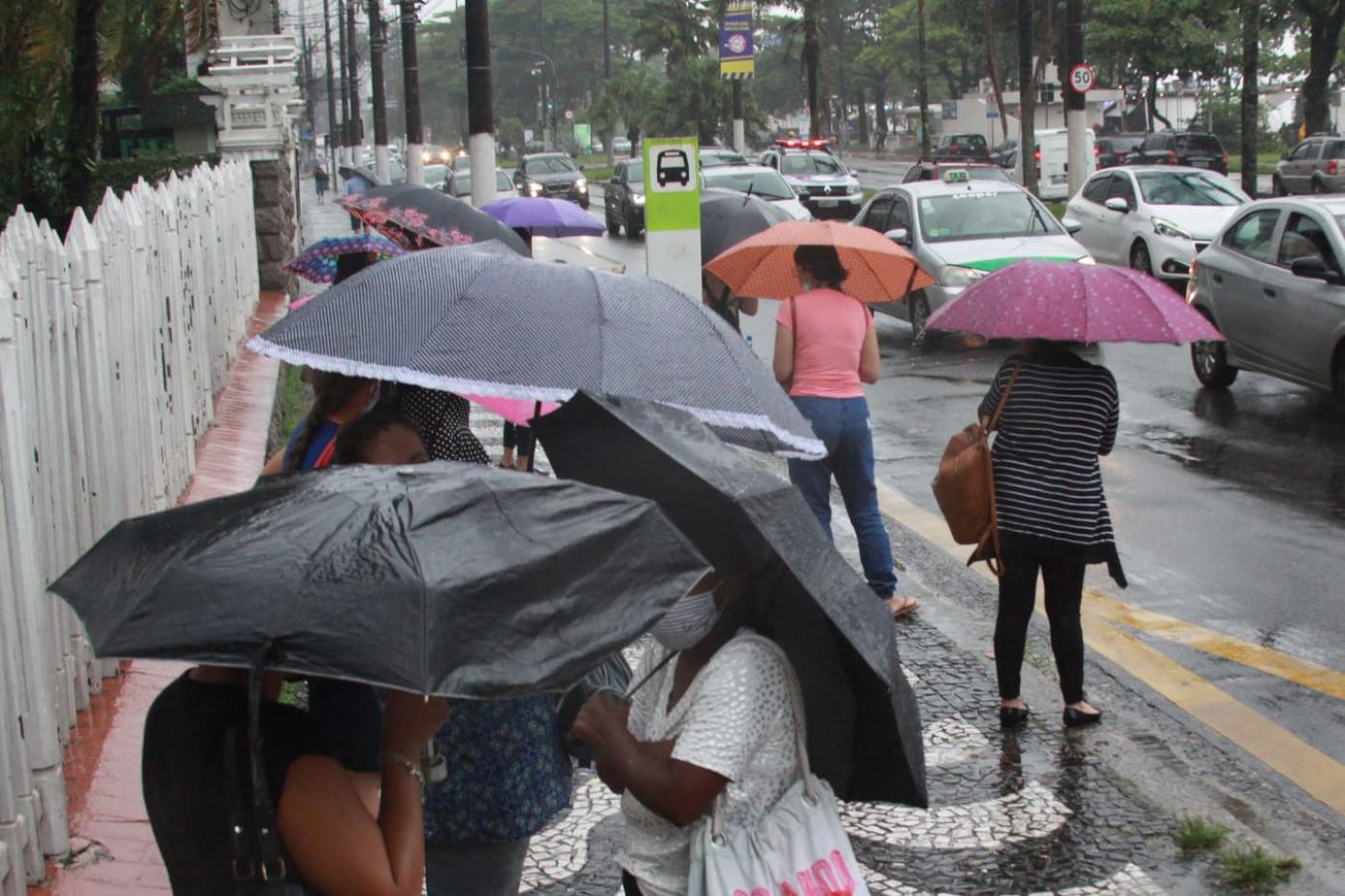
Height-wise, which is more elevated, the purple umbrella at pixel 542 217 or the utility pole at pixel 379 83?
the utility pole at pixel 379 83

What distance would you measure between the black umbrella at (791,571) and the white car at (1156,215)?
54.6ft

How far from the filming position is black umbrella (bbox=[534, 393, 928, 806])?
244cm

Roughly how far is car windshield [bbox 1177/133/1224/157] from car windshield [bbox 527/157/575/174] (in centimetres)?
1688

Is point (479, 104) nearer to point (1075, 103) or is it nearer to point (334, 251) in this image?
point (334, 251)

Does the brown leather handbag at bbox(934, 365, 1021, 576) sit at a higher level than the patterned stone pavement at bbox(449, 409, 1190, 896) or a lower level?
higher

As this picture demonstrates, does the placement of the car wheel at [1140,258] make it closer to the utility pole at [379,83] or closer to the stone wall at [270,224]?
the stone wall at [270,224]

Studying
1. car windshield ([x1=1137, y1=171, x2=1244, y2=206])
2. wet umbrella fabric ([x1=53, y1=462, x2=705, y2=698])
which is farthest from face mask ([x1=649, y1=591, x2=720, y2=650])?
car windshield ([x1=1137, y1=171, x2=1244, y2=206])

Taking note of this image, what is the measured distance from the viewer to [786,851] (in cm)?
257

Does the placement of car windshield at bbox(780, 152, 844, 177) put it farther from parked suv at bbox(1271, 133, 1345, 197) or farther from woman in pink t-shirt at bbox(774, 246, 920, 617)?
woman in pink t-shirt at bbox(774, 246, 920, 617)

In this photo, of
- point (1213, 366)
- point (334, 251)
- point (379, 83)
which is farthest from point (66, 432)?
point (379, 83)

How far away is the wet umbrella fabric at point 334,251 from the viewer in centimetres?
609

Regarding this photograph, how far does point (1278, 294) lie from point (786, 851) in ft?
33.5

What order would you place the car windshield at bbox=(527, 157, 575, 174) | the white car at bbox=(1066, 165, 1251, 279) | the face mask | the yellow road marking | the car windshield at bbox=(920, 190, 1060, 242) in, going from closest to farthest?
the face mask
the yellow road marking
the car windshield at bbox=(920, 190, 1060, 242)
the white car at bbox=(1066, 165, 1251, 279)
the car windshield at bbox=(527, 157, 575, 174)

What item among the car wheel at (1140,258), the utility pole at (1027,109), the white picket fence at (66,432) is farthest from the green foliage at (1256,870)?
the utility pole at (1027,109)
